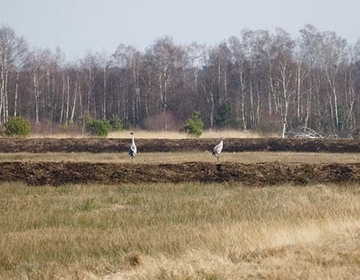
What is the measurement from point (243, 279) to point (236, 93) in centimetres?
6693

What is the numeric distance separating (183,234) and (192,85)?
70.2 metres

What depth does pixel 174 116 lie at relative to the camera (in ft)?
222

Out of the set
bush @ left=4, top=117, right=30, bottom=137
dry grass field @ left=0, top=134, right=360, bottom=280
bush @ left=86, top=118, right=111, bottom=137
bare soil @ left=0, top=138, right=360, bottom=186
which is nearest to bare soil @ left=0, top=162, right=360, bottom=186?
bare soil @ left=0, top=138, right=360, bottom=186

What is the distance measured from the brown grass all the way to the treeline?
44221 millimetres

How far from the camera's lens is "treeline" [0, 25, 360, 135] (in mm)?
60781

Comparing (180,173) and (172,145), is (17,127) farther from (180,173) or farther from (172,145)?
(180,173)

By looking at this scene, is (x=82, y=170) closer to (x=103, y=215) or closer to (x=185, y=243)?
(x=103, y=215)

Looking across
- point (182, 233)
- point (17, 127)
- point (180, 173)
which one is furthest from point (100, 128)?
point (182, 233)

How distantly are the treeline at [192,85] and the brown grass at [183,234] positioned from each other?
1741 inches

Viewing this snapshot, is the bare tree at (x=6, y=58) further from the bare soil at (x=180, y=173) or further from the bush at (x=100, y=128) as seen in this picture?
the bare soil at (x=180, y=173)

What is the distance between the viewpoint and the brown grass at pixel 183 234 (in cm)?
706

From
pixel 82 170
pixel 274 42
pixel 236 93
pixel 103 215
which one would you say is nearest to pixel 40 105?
pixel 236 93

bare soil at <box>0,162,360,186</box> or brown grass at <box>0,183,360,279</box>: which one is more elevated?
bare soil at <box>0,162,360,186</box>

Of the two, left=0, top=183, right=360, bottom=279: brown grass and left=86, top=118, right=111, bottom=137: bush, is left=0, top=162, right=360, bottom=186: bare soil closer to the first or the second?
left=0, top=183, right=360, bottom=279: brown grass
